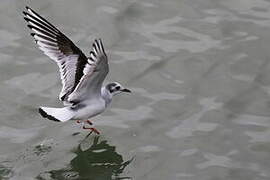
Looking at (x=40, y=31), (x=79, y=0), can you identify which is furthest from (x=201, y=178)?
(x=79, y=0)

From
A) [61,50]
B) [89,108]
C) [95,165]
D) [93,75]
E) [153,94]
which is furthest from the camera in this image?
[153,94]

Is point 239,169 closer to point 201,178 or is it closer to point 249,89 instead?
point 201,178

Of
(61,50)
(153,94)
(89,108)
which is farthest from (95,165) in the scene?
(153,94)

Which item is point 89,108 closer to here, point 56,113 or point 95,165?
point 56,113

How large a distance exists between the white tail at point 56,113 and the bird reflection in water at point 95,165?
647 mm

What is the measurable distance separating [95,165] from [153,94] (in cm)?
186

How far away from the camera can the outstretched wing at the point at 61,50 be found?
10633mm

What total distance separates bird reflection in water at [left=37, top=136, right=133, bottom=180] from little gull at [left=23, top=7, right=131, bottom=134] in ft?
0.96

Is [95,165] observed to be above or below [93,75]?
below

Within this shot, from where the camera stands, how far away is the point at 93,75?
32.4 ft

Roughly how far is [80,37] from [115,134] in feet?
8.70

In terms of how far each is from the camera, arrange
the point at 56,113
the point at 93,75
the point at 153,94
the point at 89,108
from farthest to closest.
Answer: the point at 153,94 → the point at 89,108 → the point at 56,113 → the point at 93,75

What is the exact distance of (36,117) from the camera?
11523 millimetres

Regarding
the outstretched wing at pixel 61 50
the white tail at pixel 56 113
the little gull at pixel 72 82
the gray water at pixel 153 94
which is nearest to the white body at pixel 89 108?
the little gull at pixel 72 82
